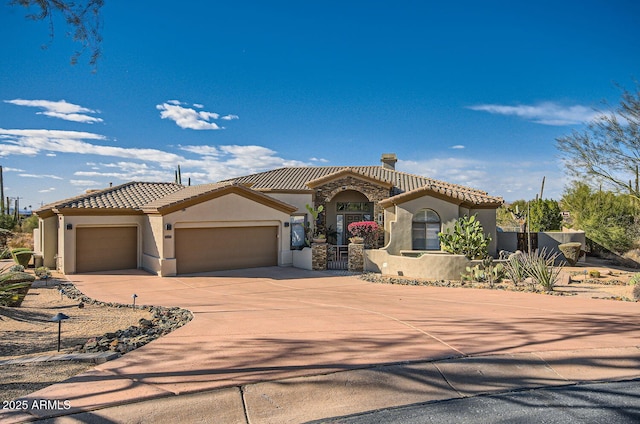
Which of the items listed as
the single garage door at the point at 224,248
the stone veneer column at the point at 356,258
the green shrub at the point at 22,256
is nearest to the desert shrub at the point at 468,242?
the stone veneer column at the point at 356,258

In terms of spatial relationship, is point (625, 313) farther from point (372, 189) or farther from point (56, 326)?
point (372, 189)

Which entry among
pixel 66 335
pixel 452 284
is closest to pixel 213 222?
pixel 452 284

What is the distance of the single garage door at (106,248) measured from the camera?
19.5 metres

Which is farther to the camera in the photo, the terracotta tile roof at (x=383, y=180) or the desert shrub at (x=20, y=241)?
the desert shrub at (x=20, y=241)

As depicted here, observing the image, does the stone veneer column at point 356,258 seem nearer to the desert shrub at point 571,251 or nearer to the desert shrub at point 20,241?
the desert shrub at point 571,251

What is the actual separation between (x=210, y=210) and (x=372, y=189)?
1006 centimetres

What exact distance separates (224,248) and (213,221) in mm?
1361

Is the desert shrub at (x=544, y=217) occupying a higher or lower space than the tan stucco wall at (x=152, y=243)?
higher

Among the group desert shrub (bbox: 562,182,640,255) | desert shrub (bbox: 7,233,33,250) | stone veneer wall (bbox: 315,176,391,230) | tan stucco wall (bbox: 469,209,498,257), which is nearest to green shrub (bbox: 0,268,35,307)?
desert shrub (bbox: 7,233,33,250)

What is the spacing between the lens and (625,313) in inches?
438

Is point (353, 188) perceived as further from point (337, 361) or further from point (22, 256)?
point (337, 361)

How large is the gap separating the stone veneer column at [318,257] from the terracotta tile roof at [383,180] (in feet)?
15.7

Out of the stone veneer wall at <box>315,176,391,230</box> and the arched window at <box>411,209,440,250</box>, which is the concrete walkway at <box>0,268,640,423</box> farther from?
the stone veneer wall at <box>315,176,391,230</box>

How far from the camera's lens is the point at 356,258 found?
2102 cm
